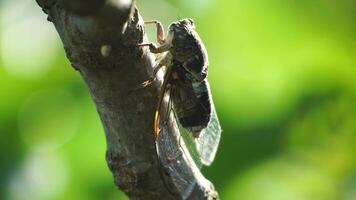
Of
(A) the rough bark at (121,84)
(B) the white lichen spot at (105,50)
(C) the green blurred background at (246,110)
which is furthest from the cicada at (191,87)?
(B) the white lichen spot at (105,50)

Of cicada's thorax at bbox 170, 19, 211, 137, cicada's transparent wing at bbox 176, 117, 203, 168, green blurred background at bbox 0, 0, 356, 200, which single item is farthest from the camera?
green blurred background at bbox 0, 0, 356, 200

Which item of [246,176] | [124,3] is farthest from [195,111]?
[124,3]

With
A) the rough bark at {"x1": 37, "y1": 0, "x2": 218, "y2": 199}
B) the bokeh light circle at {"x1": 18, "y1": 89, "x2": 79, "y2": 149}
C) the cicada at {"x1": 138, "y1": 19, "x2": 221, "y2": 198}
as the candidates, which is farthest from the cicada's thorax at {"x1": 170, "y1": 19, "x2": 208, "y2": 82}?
the bokeh light circle at {"x1": 18, "y1": 89, "x2": 79, "y2": 149}

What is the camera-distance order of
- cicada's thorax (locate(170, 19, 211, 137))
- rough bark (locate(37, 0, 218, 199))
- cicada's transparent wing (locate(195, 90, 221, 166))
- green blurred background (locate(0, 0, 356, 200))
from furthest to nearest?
green blurred background (locate(0, 0, 356, 200)) < cicada's transparent wing (locate(195, 90, 221, 166)) < cicada's thorax (locate(170, 19, 211, 137)) < rough bark (locate(37, 0, 218, 199))

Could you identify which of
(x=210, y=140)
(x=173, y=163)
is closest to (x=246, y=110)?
(x=210, y=140)

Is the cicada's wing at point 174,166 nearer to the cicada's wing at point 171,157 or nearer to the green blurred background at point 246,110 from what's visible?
the cicada's wing at point 171,157

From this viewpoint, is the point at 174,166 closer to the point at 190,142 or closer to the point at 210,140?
the point at 190,142

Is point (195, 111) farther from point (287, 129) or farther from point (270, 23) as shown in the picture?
point (270, 23)

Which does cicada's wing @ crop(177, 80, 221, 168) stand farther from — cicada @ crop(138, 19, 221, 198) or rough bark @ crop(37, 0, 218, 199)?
rough bark @ crop(37, 0, 218, 199)
